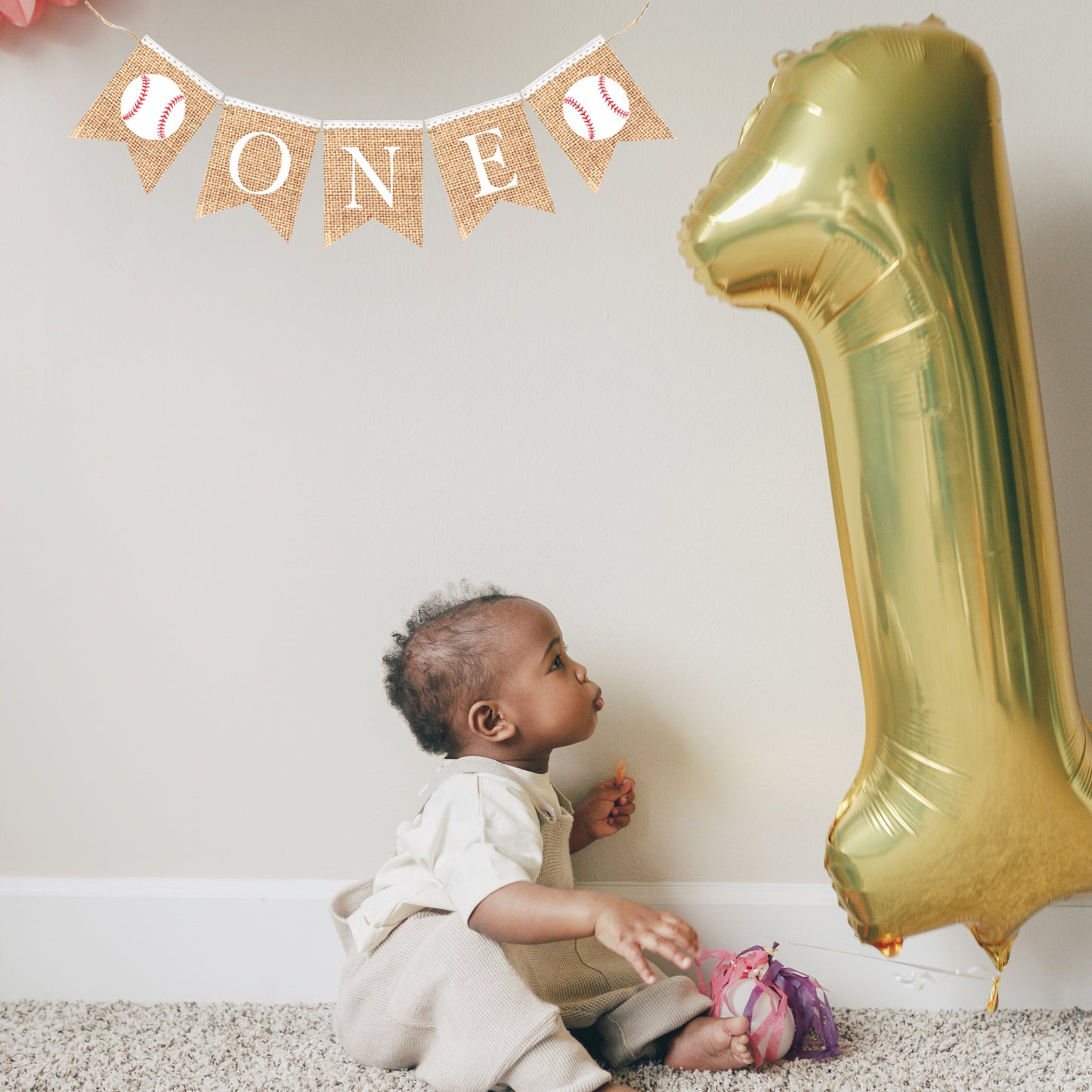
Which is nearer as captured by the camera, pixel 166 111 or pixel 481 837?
pixel 481 837

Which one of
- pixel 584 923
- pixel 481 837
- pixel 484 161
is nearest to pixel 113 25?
pixel 484 161

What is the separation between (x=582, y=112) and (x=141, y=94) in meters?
0.50

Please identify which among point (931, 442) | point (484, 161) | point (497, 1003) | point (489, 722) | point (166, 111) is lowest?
point (497, 1003)

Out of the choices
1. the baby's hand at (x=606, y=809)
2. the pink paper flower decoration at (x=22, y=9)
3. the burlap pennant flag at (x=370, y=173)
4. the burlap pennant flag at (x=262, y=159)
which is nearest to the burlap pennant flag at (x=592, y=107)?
the burlap pennant flag at (x=370, y=173)

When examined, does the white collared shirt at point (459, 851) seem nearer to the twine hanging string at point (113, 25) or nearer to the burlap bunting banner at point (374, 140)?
the burlap bunting banner at point (374, 140)

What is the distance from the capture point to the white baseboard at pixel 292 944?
1.10m

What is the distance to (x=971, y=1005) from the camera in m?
1.11

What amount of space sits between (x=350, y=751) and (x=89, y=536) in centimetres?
43

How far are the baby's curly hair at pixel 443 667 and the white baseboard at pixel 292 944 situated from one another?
11.1 inches

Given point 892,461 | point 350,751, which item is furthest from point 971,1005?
point 350,751

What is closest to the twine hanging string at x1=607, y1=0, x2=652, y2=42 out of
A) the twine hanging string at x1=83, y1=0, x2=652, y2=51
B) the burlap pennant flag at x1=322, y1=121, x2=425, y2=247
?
the twine hanging string at x1=83, y1=0, x2=652, y2=51

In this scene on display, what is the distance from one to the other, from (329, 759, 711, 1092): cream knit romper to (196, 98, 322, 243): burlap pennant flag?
664mm

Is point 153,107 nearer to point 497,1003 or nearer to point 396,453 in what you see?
point 396,453

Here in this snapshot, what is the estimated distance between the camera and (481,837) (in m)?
0.96
